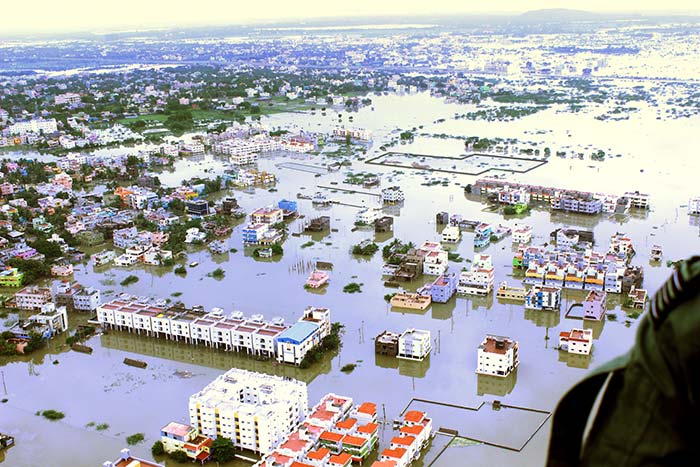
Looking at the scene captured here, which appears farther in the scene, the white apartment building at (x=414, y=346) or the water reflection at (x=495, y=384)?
the white apartment building at (x=414, y=346)

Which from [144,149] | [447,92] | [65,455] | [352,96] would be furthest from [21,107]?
[65,455]

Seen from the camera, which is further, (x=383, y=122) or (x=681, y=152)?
(x=383, y=122)

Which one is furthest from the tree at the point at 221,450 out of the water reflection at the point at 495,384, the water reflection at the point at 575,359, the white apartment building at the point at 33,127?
the white apartment building at the point at 33,127

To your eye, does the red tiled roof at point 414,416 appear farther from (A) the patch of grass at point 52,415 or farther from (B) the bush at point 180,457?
(A) the patch of grass at point 52,415

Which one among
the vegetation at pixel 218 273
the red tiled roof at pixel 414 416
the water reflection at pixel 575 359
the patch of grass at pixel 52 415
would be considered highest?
the red tiled roof at pixel 414 416

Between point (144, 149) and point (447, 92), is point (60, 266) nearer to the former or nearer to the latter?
point (144, 149)

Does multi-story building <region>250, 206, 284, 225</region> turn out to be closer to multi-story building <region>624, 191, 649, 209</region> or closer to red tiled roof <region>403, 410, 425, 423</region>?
multi-story building <region>624, 191, 649, 209</region>

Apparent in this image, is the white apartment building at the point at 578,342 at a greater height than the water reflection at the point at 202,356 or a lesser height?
greater
